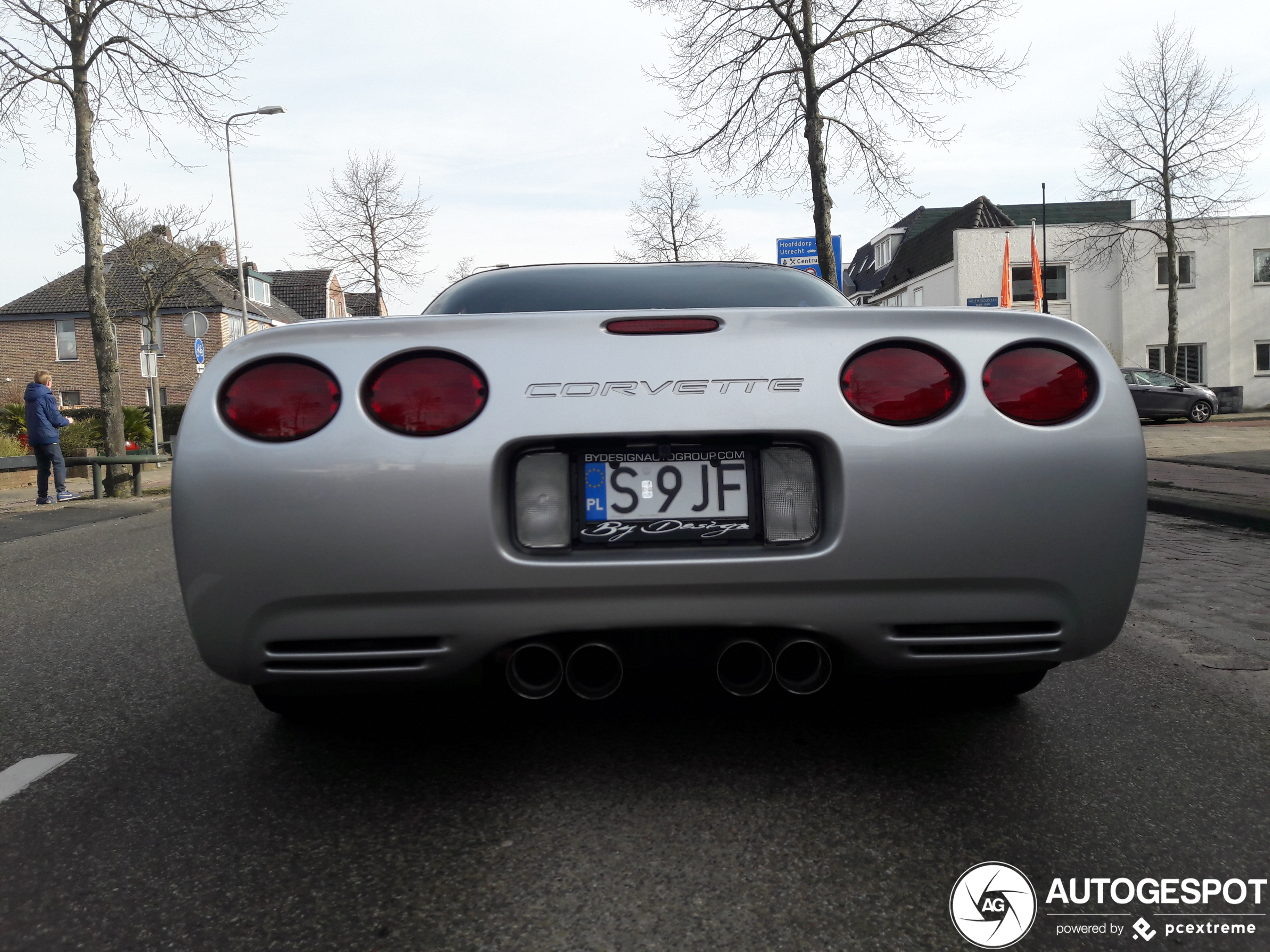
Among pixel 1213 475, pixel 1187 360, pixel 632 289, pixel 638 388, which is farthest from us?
pixel 1187 360

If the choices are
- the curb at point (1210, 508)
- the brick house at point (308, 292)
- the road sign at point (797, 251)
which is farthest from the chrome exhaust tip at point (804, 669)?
the brick house at point (308, 292)

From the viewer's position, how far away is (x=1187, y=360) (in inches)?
1483

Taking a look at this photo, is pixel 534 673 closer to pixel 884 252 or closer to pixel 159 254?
pixel 159 254

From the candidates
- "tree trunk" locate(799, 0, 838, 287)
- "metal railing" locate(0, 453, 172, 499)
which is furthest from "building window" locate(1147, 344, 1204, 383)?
"metal railing" locate(0, 453, 172, 499)

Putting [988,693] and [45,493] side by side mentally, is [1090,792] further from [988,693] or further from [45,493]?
[45,493]

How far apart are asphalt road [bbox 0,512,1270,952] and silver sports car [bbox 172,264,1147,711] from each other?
312 millimetres

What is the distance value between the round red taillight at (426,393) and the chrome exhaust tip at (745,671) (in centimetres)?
74

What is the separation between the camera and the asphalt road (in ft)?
5.94

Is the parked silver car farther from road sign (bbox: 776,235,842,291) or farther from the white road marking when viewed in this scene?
the white road marking

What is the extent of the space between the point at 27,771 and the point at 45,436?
1190cm

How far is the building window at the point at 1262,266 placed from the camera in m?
37.7

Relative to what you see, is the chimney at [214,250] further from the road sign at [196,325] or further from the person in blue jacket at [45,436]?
Answer: the person in blue jacket at [45,436]

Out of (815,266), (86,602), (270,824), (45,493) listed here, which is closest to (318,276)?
(815,266)

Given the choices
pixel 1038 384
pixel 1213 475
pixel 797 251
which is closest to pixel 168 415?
pixel 797 251
